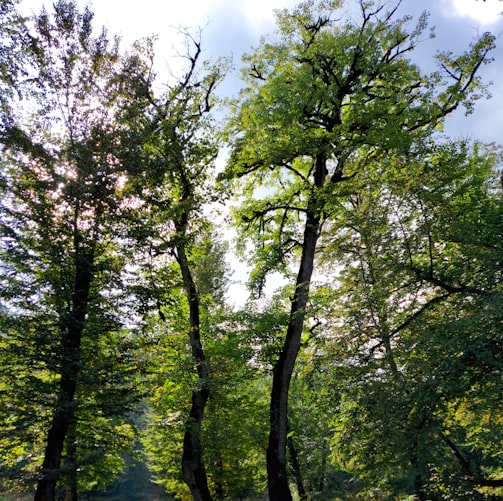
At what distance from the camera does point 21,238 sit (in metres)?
7.52

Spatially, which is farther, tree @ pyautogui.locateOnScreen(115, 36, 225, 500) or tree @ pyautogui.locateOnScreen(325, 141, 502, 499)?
tree @ pyautogui.locateOnScreen(115, 36, 225, 500)

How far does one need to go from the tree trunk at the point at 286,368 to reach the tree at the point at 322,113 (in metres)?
0.03

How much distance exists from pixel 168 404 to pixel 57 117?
412 inches

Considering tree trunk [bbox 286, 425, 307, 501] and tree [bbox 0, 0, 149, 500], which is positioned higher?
tree [bbox 0, 0, 149, 500]

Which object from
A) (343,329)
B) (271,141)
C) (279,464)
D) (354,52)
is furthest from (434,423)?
(354,52)

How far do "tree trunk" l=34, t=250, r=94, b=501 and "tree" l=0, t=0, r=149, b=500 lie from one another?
0.02 m

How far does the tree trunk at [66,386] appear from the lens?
680 centimetres

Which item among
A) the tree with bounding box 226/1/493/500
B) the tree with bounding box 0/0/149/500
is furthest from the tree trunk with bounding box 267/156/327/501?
the tree with bounding box 0/0/149/500

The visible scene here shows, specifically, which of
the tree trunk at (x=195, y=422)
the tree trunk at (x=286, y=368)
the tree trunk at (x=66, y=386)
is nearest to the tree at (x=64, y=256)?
the tree trunk at (x=66, y=386)

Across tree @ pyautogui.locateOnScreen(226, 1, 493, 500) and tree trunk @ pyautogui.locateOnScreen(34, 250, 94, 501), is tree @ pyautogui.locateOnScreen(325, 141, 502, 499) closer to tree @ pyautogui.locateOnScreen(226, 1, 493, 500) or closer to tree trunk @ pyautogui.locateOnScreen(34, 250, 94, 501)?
tree @ pyautogui.locateOnScreen(226, 1, 493, 500)

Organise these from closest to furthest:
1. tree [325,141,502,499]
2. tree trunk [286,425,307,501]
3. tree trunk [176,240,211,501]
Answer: tree [325,141,502,499] → tree trunk [176,240,211,501] → tree trunk [286,425,307,501]

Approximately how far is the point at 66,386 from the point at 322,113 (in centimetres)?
1008

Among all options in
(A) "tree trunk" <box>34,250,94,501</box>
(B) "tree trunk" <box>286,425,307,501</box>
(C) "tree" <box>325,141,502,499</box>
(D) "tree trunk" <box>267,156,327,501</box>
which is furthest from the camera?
(B) "tree trunk" <box>286,425,307,501</box>

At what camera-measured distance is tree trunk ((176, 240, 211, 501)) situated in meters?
9.58
